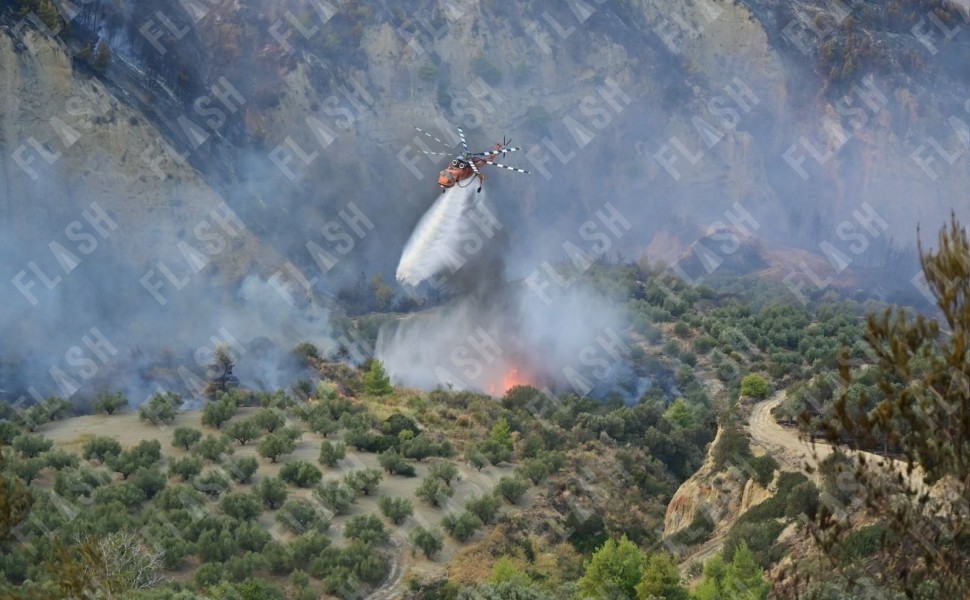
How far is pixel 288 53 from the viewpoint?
8406 cm

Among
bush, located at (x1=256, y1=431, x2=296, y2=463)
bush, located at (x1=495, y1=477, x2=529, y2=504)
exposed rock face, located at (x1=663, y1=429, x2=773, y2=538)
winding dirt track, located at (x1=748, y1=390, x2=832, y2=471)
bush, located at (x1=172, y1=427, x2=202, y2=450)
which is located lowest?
winding dirt track, located at (x1=748, y1=390, x2=832, y2=471)

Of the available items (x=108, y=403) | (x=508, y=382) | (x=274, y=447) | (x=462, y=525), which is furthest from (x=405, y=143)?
(x=462, y=525)

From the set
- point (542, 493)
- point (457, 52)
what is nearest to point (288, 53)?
point (457, 52)

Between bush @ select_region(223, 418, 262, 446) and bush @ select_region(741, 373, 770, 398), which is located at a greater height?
bush @ select_region(223, 418, 262, 446)

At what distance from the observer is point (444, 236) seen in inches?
3393

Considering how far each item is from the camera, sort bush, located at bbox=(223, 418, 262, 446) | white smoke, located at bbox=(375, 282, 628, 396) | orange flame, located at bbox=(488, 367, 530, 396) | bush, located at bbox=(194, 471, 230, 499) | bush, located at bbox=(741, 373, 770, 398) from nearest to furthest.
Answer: bush, located at bbox=(194, 471, 230, 499) < bush, located at bbox=(223, 418, 262, 446) < bush, located at bbox=(741, 373, 770, 398) < white smoke, located at bbox=(375, 282, 628, 396) < orange flame, located at bbox=(488, 367, 530, 396)

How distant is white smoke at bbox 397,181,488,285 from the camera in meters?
80.9

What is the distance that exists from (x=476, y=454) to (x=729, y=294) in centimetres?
3647

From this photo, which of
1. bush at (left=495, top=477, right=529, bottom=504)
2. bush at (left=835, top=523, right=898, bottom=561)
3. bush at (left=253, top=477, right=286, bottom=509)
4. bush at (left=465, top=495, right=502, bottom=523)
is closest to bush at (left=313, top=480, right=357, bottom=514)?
bush at (left=253, top=477, right=286, bottom=509)

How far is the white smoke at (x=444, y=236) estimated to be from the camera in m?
80.9

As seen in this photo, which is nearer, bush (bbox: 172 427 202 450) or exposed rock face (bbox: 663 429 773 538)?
exposed rock face (bbox: 663 429 773 538)

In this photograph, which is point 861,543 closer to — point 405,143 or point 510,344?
point 510,344

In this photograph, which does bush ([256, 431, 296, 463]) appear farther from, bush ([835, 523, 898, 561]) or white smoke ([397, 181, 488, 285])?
white smoke ([397, 181, 488, 285])

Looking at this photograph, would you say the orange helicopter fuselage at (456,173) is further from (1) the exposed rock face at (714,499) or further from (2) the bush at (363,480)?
(1) the exposed rock face at (714,499)
